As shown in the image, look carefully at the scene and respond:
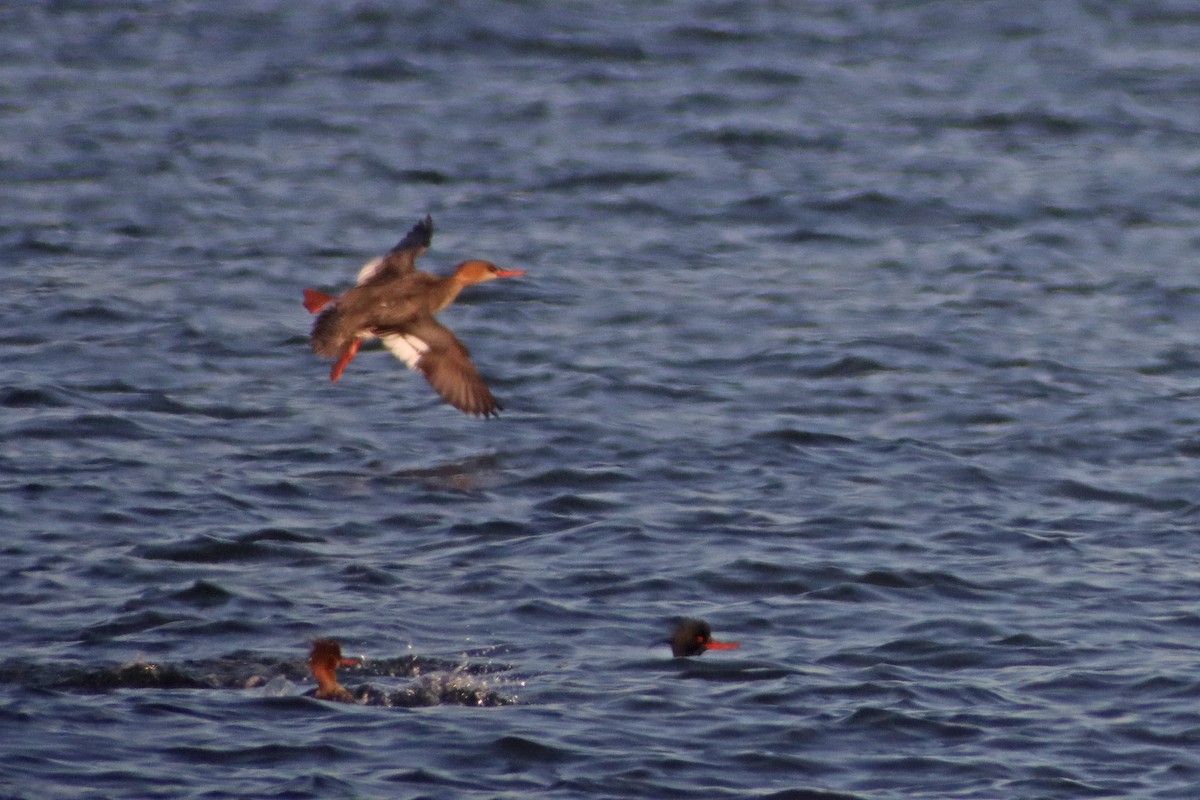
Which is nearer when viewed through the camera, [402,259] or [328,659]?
[328,659]

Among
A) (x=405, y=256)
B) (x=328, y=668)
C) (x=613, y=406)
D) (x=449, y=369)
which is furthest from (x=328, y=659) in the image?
(x=613, y=406)

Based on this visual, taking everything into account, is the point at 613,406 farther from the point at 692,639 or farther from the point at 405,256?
the point at 692,639

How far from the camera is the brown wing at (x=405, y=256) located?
10.0m

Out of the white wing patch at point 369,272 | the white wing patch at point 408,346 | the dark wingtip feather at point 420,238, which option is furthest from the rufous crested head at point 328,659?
A: the dark wingtip feather at point 420,238

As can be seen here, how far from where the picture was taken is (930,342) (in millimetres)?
12578

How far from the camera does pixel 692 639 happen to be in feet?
25.7

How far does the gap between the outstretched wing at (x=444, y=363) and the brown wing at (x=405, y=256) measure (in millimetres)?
393

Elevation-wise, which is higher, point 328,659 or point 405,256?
point 405,256

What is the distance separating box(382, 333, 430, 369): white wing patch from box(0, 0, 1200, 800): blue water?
73 centimetres

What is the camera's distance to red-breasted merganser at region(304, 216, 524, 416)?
9516 mm

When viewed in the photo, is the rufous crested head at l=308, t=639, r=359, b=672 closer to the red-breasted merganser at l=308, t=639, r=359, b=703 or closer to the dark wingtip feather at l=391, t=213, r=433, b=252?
the red-breasted merganser at l=308, t=639, r=359, b=703

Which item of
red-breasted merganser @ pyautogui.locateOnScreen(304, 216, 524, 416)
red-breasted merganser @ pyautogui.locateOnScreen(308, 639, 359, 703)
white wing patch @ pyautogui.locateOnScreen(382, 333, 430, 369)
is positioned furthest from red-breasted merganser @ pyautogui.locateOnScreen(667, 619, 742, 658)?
white wing patch @ pyautogui.locateOnScreen(382, 333, 430, 369)

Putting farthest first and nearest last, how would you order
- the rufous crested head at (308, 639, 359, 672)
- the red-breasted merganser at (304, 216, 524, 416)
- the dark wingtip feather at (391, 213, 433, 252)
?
1. the dark wingtip feather at (391, 213, 433, 252)
2. the red-breasted merganser at (304, 216, 524, 416)
3. the rufous crested head at (308, 639, 359, 672)

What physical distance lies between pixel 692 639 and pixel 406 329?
2.65 m
